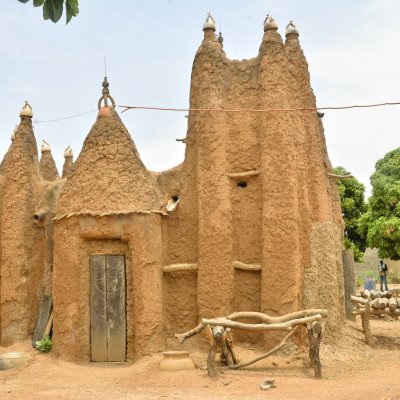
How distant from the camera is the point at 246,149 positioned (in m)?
11.2

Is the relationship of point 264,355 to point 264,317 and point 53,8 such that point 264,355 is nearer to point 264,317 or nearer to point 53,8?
point 264,317

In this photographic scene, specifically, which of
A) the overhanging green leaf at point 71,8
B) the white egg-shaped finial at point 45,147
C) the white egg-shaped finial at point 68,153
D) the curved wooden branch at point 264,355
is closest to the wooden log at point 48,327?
the curved wooden branch at point 264,355

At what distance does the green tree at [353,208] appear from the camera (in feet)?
100

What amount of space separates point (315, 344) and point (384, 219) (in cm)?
1628

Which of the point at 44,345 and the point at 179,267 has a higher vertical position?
the point at 179,267

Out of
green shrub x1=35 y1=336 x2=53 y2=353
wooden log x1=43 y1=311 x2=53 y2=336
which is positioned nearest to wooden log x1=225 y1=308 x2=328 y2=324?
green shrub x1=35 y1=336 x2=53 y2=353

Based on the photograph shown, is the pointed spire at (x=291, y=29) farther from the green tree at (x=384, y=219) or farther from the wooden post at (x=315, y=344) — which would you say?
the green tree at (x=384, y=219)

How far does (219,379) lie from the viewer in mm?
8844

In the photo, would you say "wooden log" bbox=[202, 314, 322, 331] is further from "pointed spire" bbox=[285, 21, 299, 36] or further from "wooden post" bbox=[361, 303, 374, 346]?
"pointed spire" bbox=[285, 21, 299, 36]

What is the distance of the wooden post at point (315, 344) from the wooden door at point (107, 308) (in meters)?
3.93

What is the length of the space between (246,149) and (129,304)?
13.3ft

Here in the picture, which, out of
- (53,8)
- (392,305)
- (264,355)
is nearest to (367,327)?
(392,305)

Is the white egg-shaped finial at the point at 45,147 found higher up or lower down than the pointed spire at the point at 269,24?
lower down

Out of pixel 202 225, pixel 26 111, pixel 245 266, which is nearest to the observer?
pixel 245 266
